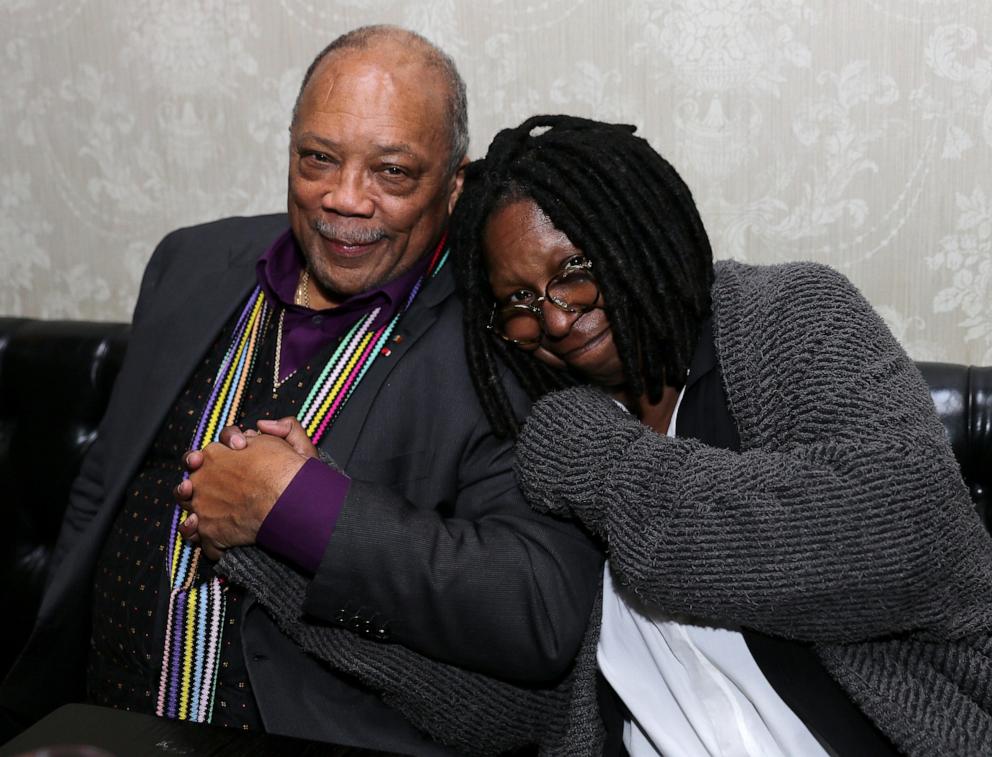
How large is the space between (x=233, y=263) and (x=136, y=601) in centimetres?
64

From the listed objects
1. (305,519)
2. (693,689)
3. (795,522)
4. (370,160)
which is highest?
(370,160)

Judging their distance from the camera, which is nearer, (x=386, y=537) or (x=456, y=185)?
(x=386, y=537)

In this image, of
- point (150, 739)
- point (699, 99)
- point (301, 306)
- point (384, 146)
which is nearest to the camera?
point (150, 739)

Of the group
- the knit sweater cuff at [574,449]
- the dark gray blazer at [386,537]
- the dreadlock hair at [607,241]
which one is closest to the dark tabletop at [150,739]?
the dark gray blazer at [386,537]

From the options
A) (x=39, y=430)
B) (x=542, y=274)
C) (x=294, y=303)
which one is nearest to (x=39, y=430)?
(x=39, y=430)

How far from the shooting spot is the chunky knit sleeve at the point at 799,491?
4.13 ft

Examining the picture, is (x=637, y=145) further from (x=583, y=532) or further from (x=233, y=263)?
(x=233, y=263)

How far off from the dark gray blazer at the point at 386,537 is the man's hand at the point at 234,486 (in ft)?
0.34

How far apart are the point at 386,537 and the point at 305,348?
1.59ft

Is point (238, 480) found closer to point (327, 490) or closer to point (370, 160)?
point (327, 490)

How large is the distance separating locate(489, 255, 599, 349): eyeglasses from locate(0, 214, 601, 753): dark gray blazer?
109mm

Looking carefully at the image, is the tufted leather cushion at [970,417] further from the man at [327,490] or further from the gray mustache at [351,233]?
the gray mustache at [351,233]

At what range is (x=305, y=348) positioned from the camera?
1.83 metres

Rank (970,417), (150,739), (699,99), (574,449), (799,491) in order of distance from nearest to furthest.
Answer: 1. (150,739)
2. (799,491)
3. (574,449)
4. (970,417)
5. (699,99)
